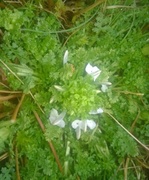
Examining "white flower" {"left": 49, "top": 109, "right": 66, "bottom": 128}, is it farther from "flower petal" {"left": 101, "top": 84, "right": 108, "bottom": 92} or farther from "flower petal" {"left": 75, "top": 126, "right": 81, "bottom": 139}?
"flower petal" {"left": 101, "top": 84, "right": 108, "bottom": 92}

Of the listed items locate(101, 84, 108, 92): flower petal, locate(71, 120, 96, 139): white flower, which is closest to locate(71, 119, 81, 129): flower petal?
locate(71, 120, 96, 139): white flower

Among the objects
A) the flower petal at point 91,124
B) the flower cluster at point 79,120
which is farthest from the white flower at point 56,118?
the flower petal at point 91,124

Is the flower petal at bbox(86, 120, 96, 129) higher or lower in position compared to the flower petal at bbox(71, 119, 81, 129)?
lower

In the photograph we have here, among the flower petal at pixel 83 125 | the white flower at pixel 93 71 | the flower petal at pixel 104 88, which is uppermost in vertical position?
the white flower at pixel 93 71

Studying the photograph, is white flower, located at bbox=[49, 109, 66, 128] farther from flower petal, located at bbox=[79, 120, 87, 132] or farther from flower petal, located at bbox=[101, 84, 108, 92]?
flower petal, located at bbox=[101, 84, 108, 92]

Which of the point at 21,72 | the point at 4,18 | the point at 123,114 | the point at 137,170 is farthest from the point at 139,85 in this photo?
the point at 4,18

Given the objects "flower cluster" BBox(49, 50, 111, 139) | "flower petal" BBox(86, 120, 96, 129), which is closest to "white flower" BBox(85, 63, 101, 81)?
"flower cluster" BBox(49, 50, 111, 139)

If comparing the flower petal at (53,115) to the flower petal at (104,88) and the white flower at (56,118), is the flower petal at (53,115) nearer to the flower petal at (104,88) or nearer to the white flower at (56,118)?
the white flower at (56,118)

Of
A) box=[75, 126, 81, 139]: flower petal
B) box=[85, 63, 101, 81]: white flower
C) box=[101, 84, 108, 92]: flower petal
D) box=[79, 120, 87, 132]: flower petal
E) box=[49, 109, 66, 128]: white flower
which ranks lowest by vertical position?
box=[75, 126, 81, 139]: flower petal
